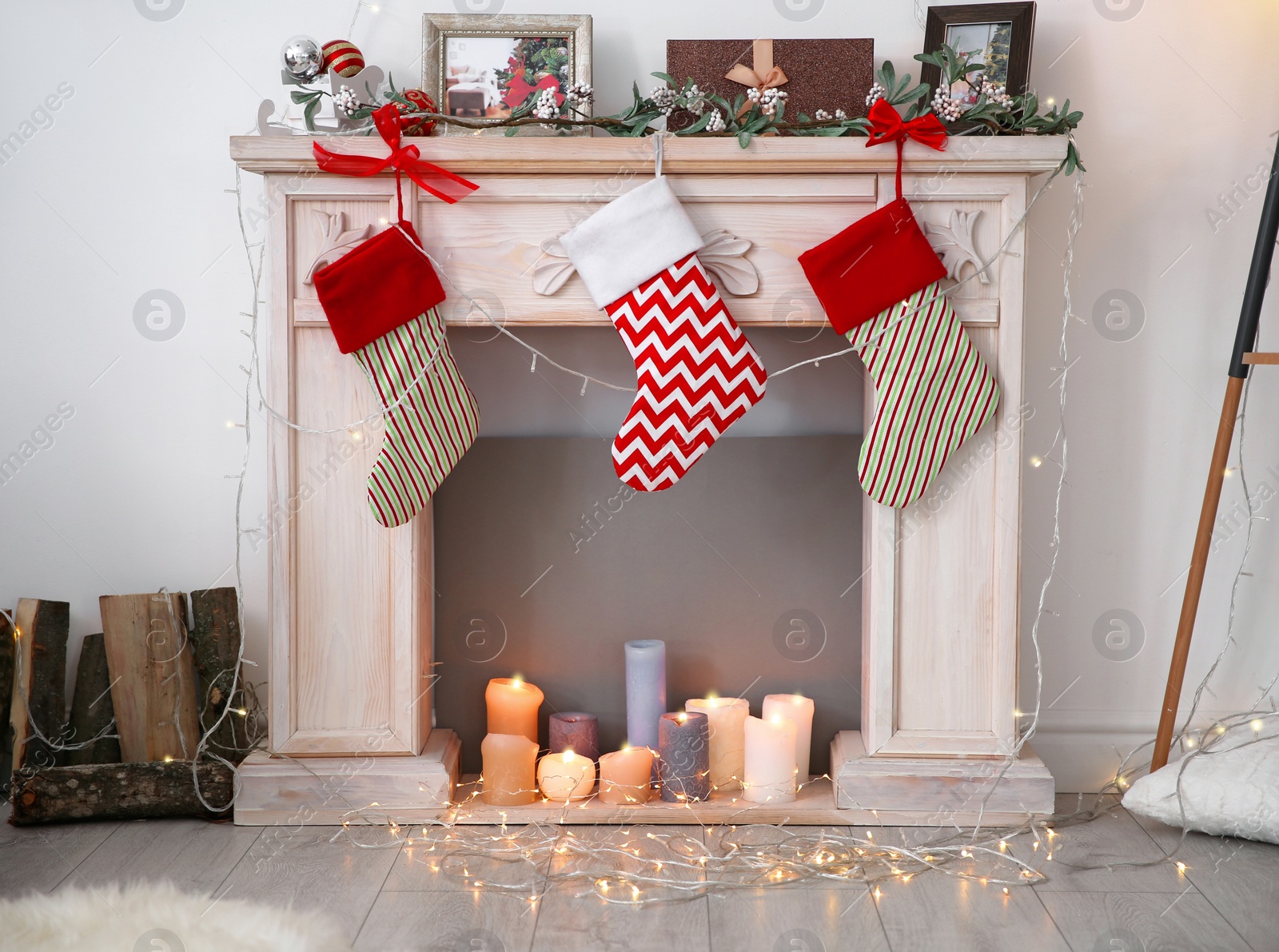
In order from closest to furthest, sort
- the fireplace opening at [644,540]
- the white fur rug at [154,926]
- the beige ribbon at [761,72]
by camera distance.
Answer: the white fur rug at [154,926] → the beige ribbon at [761,72] → the fireplace opening at [644,540]

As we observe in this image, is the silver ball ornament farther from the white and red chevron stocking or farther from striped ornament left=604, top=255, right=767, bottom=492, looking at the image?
striped ornament left=604, top=255, right=767, bottom=492

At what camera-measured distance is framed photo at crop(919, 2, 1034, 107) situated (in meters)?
1.74

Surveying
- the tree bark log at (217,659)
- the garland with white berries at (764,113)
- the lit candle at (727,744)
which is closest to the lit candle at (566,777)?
the lit candle at (727,744)

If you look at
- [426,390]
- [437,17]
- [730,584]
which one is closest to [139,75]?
[437,17]

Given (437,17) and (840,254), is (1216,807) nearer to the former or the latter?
(840,254)

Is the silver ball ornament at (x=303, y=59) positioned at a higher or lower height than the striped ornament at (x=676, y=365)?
higher

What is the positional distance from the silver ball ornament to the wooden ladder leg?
1739 mm

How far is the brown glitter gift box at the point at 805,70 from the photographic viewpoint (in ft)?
5.63

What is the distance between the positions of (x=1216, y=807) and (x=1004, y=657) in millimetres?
425

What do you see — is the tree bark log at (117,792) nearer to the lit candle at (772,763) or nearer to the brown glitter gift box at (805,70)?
the lit candle at (772,763)

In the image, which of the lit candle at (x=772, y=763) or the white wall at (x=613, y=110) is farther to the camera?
the white wall at (x=613, y=110)

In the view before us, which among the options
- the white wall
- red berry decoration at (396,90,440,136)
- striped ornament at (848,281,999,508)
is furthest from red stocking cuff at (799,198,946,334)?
red berry decoration at (396,90,440,136)

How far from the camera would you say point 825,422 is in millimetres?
1939

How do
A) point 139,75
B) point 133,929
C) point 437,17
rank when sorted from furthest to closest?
point 139,75
point 437,17
point 133,929
